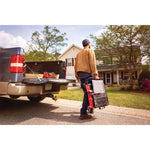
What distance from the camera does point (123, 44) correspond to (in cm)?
682

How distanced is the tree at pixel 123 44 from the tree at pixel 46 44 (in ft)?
10.4

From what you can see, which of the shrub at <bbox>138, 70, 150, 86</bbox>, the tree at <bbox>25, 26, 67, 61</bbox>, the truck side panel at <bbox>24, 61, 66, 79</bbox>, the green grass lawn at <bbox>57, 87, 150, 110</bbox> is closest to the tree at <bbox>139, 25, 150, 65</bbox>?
the green grass lawn at <bbox>57, 87, 150, 110</bbox>

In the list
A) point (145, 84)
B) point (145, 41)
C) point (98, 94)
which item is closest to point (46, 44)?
point (98, 94)

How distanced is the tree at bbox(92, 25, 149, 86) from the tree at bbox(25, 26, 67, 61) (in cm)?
318

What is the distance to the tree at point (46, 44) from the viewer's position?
13.3 ft

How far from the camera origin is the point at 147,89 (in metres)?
7.13

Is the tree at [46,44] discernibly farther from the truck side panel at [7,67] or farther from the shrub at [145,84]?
the shrub at [145,84]

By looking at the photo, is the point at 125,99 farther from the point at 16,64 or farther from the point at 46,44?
the point at 16,64

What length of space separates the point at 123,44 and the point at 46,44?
174 inches
